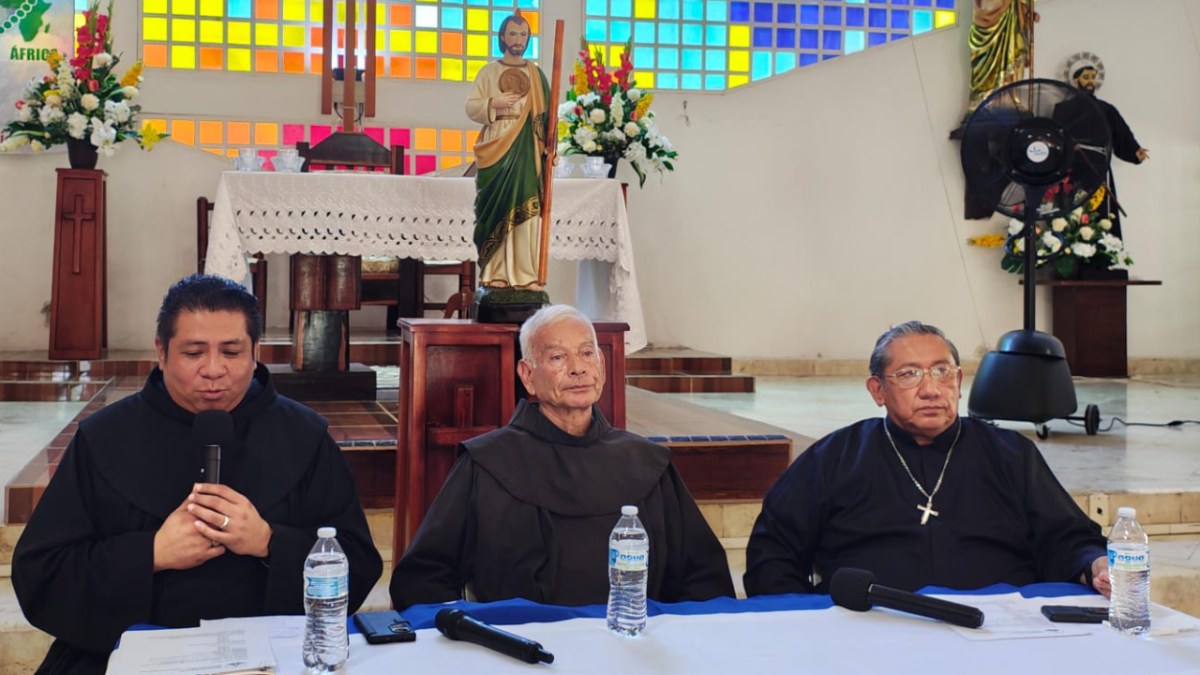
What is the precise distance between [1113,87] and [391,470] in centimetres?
832

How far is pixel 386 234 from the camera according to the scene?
19.4 feet

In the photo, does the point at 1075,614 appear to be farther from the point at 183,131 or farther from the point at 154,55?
the point at 154,55

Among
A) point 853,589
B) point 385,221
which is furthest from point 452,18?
point 853,589

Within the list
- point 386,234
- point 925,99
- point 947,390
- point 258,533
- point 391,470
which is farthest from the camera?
point 925,99

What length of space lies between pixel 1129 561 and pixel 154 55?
9.05m

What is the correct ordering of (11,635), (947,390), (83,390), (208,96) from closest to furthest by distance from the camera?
(947,390)
(11,635)
(83,390)
(208,96)

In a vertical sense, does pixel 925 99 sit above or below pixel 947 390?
above

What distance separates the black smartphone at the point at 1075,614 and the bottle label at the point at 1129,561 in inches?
3.3

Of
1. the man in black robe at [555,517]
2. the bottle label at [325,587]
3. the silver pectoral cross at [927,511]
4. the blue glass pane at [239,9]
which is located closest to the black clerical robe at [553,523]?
the man in black robe at [555,517]

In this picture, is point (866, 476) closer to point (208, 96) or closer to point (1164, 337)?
point (208, 96)

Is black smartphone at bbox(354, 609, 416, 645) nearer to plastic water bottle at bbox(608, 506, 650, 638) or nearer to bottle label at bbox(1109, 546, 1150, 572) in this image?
plastic water bottle at bbox(608, 506, 650, 638)

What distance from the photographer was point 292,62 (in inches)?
387

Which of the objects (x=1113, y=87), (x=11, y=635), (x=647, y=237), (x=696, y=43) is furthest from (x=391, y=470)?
(x=1113, y=87)

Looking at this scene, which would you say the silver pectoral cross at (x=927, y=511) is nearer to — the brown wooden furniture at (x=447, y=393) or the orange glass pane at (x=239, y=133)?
the brown wooden furniture at (x=447, y=393)
